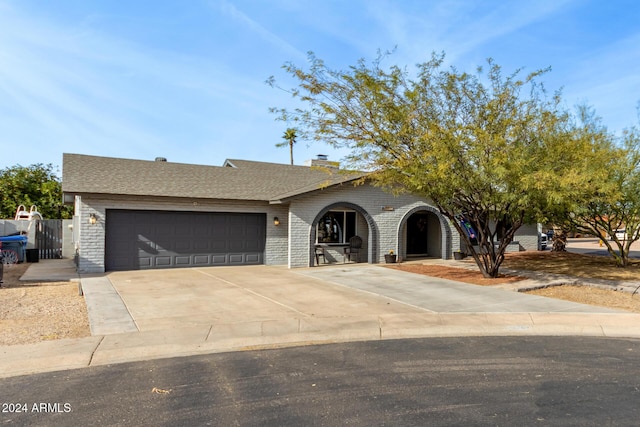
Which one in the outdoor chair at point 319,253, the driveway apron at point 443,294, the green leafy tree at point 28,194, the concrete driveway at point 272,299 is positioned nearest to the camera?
the concrete driveway at point 272,299

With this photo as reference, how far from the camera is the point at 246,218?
57.1ft

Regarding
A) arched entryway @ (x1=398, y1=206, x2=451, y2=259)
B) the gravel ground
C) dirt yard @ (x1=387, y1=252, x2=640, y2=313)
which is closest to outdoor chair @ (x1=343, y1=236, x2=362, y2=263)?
dirt yard @ (x1=387, y1=252, x2=640, y2=313)

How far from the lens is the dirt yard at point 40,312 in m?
6.82

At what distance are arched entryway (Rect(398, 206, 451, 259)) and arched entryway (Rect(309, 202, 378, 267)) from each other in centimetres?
191

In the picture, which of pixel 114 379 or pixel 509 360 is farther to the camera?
pixel 509 360

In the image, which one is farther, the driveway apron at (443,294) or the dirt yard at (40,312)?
the driveway apron at (443,294)

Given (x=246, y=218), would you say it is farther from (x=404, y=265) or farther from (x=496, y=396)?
(x=496, y=396)

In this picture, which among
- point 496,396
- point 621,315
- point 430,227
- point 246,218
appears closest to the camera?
point 496,396

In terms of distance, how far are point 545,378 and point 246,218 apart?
13.6m

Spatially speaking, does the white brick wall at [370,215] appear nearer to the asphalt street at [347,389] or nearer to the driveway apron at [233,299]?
the driveway apron at [233,299]

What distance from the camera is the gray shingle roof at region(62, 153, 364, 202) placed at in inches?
587

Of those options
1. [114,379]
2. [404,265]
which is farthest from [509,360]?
[404,265]

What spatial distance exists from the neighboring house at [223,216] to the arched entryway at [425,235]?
7 cm

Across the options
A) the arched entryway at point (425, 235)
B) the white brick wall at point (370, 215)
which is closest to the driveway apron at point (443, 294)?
the white brick wall at point (370, 215)
